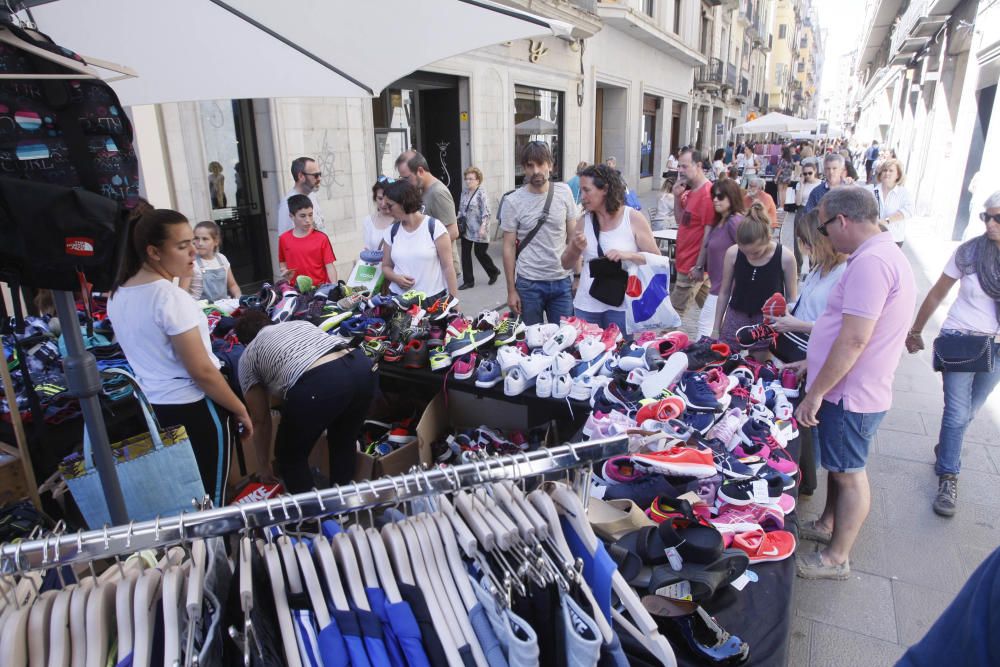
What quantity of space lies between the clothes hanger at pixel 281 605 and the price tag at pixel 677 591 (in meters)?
0.96

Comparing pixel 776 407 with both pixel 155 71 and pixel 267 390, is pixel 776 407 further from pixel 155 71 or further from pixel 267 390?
pixel 155 71

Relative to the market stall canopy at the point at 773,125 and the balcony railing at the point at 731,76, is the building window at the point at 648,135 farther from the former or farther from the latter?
the balcony railing at the point at 731,76

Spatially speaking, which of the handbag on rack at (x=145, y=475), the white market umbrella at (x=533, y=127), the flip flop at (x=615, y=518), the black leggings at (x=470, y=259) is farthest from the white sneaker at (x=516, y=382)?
the white market umbrella at (x=533, y=127)

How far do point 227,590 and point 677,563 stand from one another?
116 centimetres

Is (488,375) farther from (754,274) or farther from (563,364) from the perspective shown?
(754,274)

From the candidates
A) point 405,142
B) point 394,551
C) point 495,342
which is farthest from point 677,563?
point 405,142

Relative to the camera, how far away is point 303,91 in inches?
126

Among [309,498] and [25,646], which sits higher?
[309,498]

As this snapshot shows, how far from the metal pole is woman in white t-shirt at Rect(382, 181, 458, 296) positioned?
267 centimetres

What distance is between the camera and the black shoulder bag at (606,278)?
157 inches

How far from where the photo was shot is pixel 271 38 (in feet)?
9.36

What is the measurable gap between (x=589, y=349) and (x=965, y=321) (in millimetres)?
2115

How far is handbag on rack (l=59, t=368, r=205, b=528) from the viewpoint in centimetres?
236

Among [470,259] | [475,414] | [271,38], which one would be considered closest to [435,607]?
[475,414]
